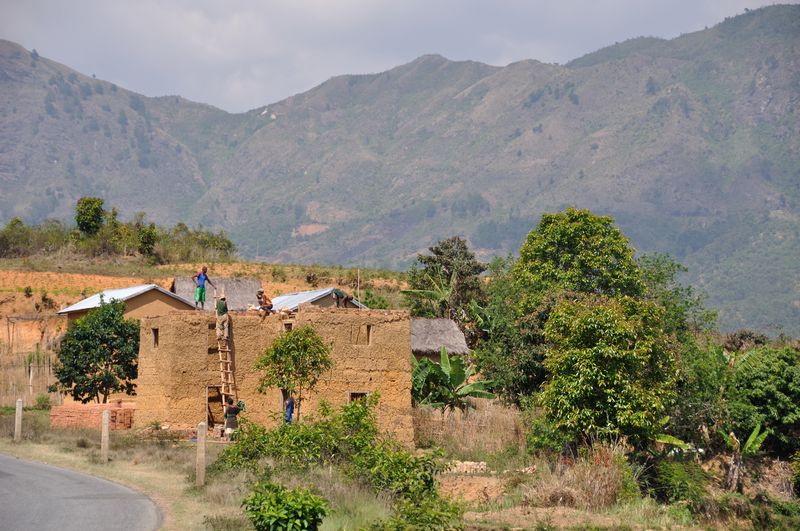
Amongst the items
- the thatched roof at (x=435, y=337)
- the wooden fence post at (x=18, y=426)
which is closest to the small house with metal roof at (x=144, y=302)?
the thatched roof at (x=435, y=337)

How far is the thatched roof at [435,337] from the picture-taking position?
4200cm

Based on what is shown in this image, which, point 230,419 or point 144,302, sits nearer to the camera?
point 230,419

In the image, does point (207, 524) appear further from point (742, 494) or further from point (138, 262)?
point (138, 262)

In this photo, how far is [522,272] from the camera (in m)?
41.4

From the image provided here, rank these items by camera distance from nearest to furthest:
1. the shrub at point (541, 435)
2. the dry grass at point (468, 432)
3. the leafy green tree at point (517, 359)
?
the shrub at point (541, 435) < the dry grass at point (468, 432) < the leafy green tree at point (517, 359)

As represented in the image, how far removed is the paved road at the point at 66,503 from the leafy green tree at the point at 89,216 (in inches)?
2360

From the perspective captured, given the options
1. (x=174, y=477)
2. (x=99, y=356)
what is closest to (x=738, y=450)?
(x=174, y=477)

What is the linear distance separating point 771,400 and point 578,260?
10119mm

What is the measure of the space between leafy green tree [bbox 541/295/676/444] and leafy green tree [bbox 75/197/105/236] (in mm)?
59647

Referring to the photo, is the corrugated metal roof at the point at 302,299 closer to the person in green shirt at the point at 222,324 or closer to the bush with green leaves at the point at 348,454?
the person in green shirt at the point at 222,324

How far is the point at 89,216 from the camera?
79.8 metres

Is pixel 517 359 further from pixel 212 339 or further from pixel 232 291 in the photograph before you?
pixel 232 291

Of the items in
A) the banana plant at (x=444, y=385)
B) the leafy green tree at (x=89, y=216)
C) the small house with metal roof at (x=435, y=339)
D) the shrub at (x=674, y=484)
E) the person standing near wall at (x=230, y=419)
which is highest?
the leafy green tree at (x=89, y=216)

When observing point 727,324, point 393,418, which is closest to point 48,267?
point 393,418
